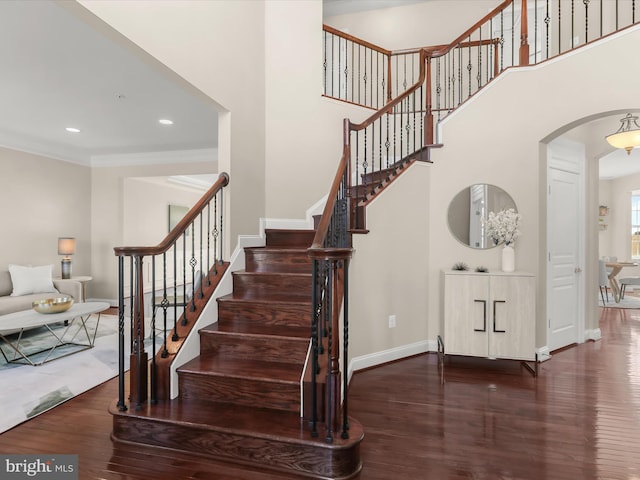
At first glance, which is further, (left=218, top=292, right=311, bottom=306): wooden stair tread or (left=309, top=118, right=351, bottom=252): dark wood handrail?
(left=218, top=292, right=311, bottom=306): wooden stair tread

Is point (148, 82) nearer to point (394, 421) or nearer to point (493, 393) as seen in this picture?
point (394, 421)

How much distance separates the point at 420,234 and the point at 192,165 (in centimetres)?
473

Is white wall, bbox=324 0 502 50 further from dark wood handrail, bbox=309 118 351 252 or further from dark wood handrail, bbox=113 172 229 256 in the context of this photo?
Answer: dark wood handrail, bbox=113 172 229 256

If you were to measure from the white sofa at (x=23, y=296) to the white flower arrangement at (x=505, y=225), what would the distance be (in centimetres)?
619

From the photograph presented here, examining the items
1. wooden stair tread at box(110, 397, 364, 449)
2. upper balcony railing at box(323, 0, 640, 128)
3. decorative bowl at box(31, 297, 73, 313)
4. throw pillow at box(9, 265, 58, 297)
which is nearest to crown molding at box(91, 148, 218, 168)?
throw pillow at box(9, 265, 58, 297)

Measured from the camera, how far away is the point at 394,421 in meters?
2.55

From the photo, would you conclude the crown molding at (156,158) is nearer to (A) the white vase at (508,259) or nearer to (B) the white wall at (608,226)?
(A) the white vase at (508,259)

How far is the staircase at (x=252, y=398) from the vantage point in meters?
2.03

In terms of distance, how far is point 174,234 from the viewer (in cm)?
270

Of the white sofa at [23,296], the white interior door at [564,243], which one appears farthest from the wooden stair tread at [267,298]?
the white sofa at [23,296]

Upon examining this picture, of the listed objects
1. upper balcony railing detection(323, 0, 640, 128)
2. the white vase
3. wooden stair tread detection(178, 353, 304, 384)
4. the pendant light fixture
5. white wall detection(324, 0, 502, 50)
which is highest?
white wall detection(324, 0, 502, 50)

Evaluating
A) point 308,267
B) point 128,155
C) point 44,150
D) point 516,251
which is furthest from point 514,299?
point 44,150

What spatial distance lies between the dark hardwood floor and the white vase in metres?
1.03

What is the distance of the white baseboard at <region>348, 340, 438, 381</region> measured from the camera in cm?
348
